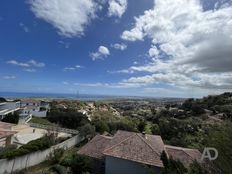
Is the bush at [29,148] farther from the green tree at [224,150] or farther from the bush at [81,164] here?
the green tree at [224,150]

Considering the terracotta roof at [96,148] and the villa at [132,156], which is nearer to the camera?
the villa at [132,156]

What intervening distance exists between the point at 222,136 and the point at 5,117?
43244 mm

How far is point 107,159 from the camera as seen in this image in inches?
719

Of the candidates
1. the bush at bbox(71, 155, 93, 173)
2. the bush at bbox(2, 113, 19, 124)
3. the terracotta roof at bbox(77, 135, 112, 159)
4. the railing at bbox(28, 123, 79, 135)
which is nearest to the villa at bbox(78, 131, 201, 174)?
the terracotta roof at bbox(77, 135, 112, 159)

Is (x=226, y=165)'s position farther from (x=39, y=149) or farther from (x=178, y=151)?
(x=39, y=149)

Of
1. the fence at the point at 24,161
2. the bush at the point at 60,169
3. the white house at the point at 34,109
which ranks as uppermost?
the white house at the point at 34,109

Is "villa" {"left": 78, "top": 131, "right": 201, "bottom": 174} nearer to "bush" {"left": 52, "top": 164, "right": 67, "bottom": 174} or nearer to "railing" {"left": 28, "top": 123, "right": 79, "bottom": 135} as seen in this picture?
"bush" {"left": 52, "top": 164, "right": 67, "bottom": 174}

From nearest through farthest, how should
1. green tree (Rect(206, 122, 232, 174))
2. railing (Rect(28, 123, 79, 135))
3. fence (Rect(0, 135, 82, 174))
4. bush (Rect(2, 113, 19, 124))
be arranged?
1. green tree (Rect(206, 122, 232, 174))
2. fence (Rect(0, 135, 82, 174))
3. railing (Rect(28, 123, 79, 135))
4. bush (Rect(2, 113, 19, 124))

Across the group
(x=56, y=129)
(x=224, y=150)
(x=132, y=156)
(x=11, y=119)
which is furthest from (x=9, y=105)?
(x=224, y=150)

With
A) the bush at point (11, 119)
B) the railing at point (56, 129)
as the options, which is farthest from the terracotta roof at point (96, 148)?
the bush at point (11, 119)

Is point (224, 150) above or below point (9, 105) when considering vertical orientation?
below

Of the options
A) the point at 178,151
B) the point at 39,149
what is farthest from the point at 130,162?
the point at 39,149

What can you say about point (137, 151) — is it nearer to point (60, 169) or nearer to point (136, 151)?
point (136, 151)

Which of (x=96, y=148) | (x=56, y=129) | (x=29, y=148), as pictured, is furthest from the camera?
(x=56, y=129)
